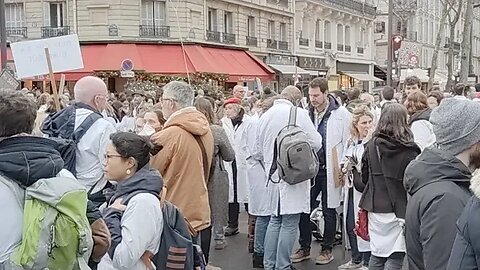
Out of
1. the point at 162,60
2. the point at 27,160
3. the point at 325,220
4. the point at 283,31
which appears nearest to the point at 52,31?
the point at 162,60

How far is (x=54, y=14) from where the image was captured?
33.2 metres

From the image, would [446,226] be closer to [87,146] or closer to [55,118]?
[87,146]

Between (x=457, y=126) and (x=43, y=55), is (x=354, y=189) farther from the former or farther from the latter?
(x=43, y=55)

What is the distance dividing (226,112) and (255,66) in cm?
2695

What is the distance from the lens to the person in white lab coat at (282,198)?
6.72 meters

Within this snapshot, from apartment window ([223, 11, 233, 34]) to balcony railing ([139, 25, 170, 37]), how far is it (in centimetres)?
483

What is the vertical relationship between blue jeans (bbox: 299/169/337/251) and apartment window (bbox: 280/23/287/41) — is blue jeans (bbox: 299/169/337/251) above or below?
below

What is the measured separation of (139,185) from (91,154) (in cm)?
140

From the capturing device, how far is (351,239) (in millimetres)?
7477

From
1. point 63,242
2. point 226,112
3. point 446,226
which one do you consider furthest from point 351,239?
point 63,242

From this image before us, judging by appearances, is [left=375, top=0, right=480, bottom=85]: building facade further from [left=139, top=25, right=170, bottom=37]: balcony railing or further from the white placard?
the white placard

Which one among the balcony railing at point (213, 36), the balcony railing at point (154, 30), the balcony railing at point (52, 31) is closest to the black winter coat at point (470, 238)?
the balcony railing at point (154, 30)

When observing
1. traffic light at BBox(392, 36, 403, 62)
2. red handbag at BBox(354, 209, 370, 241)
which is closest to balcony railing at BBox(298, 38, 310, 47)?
traffic light at BBox(392, 36, 403, 62)

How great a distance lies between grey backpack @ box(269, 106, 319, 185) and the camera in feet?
21.4
